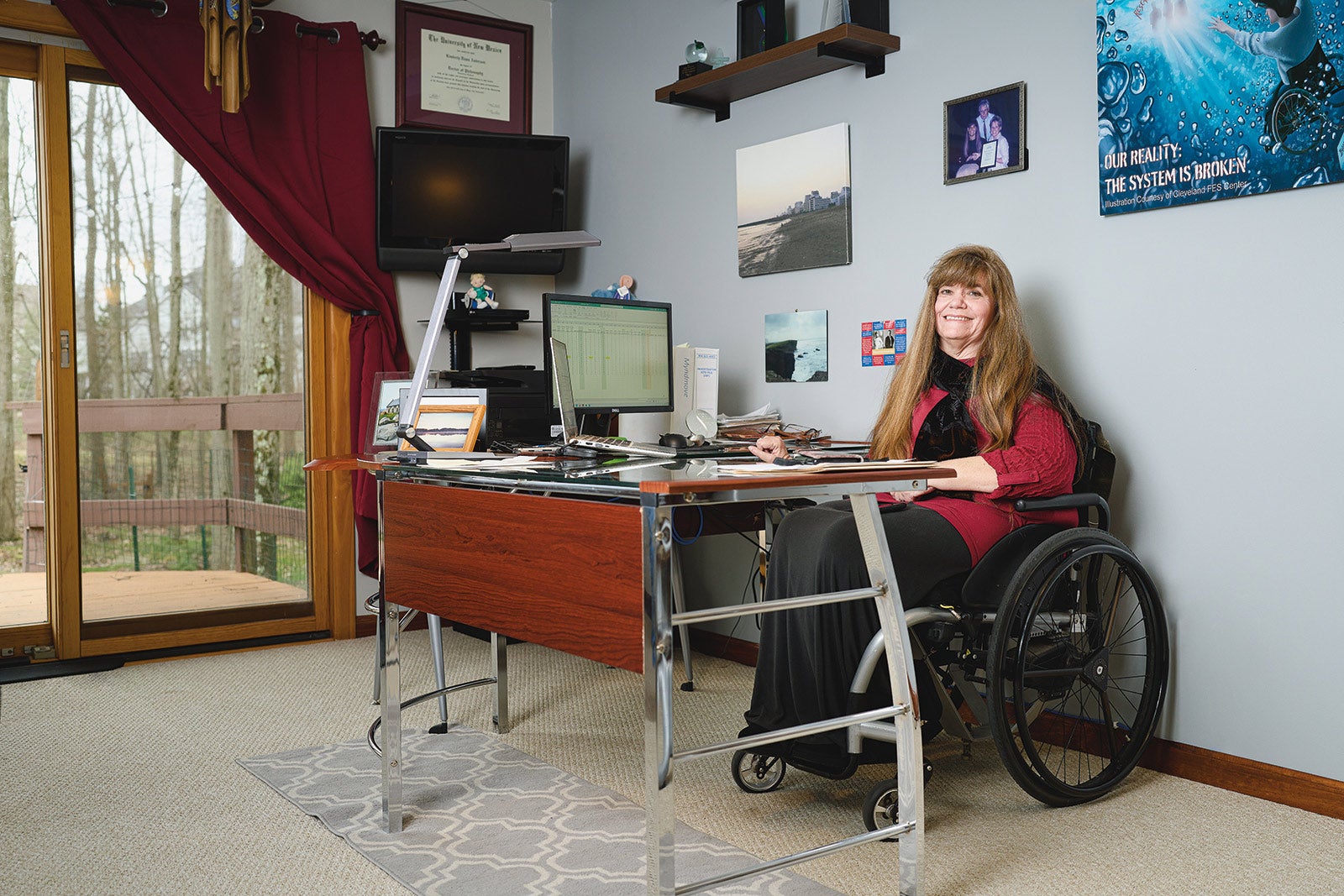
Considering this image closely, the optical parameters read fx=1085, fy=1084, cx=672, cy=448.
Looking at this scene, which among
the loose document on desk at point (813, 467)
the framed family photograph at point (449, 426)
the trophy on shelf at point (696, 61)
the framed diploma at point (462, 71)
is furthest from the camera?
the framed diploma at point (462, 71)

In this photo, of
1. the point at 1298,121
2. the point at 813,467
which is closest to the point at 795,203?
the point at 1298,121

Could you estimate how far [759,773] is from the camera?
231cm

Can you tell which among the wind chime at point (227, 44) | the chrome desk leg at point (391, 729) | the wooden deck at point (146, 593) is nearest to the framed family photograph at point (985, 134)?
the chrome desk leg at point (391, 729)

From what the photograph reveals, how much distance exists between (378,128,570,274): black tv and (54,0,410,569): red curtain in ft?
0.38

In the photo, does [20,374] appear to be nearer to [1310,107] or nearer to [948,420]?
[948,420]

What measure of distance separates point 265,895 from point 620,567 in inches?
34.4

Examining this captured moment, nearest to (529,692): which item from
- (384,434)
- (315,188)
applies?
(384,434)

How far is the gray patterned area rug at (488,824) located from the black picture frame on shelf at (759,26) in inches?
84.1

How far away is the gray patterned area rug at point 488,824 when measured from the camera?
1.88 m

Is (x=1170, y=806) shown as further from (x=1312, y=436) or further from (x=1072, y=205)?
(x=1072, y=205)

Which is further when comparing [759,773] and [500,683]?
[500,683]

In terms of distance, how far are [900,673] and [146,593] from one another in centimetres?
290

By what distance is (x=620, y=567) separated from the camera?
5.19 feet

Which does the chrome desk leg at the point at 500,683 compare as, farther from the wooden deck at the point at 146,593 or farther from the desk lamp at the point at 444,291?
the wooden deck at the point at 146,593
